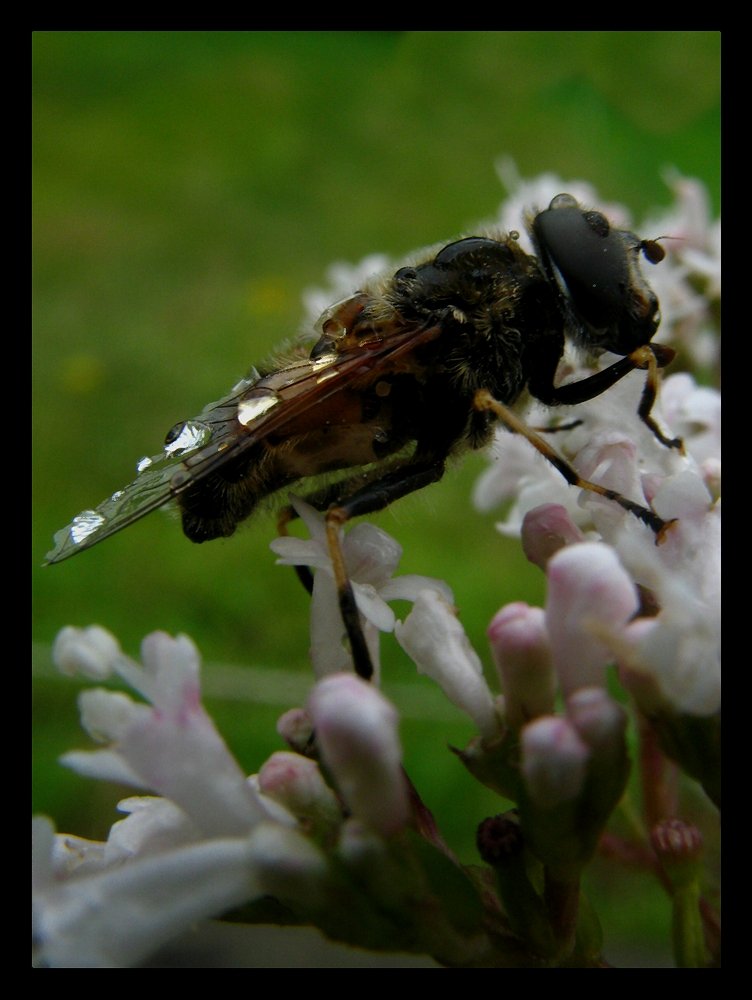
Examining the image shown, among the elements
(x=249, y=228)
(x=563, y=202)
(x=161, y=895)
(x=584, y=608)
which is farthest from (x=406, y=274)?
(x=249, y=228)

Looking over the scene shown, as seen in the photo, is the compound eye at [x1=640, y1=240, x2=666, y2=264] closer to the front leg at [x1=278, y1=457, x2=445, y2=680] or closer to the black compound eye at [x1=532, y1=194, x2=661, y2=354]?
the black compound eye at [x1=532, y1=194, x2=661, y2=354]

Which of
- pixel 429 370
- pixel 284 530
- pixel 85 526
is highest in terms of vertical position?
pixel 429 370

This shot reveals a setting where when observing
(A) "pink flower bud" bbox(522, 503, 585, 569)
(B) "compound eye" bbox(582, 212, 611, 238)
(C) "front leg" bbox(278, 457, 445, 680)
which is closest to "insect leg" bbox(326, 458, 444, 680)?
(C) "front leg" bbox(278, 457, 445, 680)

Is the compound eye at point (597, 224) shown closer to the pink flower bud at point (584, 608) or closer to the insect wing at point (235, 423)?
the insect wing at point (235, 423)

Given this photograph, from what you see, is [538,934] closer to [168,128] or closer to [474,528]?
[474,528]

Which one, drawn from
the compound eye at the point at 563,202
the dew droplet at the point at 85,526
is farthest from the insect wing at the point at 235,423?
the compound eye at the point at 563,202

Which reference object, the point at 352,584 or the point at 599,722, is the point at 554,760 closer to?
the point at 599,722
